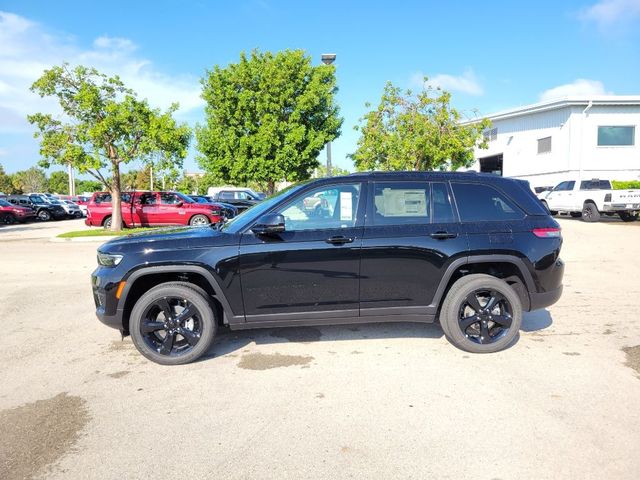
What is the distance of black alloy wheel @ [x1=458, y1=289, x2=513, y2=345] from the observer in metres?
4.53

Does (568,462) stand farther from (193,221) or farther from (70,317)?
(193,221)

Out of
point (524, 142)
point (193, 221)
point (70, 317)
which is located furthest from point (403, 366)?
point (524, 142)

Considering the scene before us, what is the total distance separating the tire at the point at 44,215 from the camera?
30.4m

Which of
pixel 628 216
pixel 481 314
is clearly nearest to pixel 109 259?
pixel 481 314

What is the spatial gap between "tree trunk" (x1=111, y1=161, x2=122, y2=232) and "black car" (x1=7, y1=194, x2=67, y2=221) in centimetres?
1509

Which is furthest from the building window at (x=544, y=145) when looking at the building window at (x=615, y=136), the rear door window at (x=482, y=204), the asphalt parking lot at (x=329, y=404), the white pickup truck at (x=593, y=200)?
the rear door window at (x=482, y=204)

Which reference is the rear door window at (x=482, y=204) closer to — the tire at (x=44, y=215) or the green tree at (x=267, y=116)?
the green tree at (x=267, y=116)

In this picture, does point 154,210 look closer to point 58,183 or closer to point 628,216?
point 628,216

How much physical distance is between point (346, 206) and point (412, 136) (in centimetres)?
1683

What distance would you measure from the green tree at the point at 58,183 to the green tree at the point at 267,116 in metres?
95.8

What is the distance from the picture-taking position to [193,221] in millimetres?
18375

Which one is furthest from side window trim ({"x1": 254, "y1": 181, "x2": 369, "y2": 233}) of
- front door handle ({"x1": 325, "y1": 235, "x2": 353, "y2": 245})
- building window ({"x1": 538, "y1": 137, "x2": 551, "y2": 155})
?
building window ({"x1": 538, "y1": 137, "x2": 551, "y2": 155})

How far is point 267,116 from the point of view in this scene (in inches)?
867

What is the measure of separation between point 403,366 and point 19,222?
1227 inches
